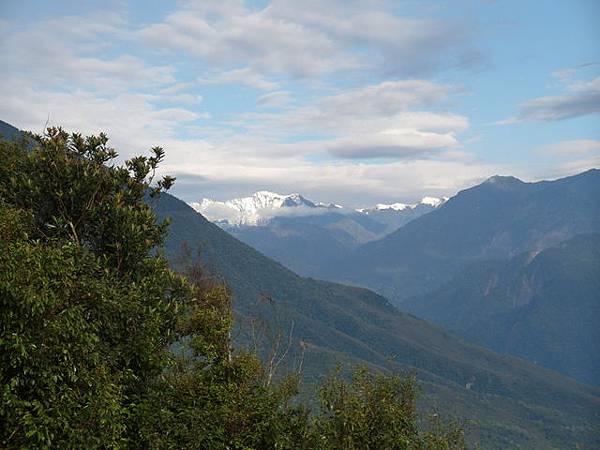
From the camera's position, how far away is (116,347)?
73.8 ft

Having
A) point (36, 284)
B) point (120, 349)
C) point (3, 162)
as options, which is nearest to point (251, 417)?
point (120, 349)

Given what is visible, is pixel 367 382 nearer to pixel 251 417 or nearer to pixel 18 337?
pixel 251 417

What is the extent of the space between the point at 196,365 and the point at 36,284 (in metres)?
11.8

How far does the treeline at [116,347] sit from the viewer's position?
16969 mm

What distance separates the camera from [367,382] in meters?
30.0

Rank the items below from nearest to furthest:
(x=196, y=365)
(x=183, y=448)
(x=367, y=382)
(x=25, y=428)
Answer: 1. (x=25, y=428)
2. (x=183, y=448)
3. (x=196, y=365)
4. (x=367, y=382)

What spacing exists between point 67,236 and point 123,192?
468cm

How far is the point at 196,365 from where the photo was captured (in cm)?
2783

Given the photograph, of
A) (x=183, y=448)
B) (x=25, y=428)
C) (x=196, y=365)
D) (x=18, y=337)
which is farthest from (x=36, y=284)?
(x=196, y=365)

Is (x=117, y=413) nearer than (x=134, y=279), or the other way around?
(x=117, y=413)

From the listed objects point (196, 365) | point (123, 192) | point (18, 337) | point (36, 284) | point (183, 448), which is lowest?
point (183, 448)

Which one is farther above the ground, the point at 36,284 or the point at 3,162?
the point at 3,162

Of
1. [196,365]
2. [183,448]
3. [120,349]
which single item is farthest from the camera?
[196,365]

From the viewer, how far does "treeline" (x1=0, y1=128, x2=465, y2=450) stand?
55.7 feet
